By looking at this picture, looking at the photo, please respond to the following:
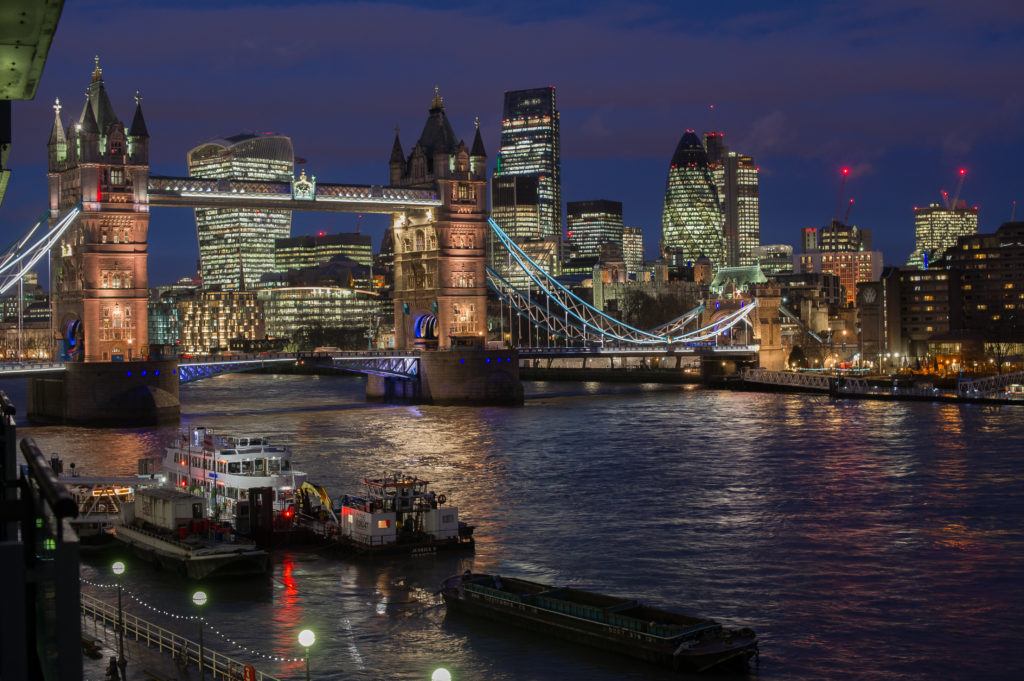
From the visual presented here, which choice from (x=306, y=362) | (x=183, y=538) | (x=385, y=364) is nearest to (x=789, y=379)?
(x=385, y=364)

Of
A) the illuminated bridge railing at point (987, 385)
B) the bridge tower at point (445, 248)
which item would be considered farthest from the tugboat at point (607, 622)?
the illuminated bridge railing at point (987, 385)

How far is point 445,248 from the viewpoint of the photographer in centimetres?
9688

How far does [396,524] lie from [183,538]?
5.87 m

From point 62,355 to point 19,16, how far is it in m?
80.3

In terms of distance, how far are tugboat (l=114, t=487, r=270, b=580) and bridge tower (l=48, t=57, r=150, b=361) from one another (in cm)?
4135

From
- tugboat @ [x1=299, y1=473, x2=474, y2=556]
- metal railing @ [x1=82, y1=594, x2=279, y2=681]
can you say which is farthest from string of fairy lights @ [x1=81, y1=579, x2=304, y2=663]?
tugboat @ [x1=299, y1=473, x2=474, y2=556]

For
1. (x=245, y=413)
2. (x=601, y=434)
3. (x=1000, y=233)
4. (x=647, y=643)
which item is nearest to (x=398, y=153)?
(x=245, y=413)

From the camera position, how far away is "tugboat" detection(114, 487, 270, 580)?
34.9 m

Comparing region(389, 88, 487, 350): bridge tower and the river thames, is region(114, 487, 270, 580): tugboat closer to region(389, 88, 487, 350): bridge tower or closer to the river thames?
the river thames

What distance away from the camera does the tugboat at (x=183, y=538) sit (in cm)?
3491

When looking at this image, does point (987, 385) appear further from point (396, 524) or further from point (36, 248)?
point (396, 524)

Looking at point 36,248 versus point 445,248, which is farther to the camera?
point 445,248

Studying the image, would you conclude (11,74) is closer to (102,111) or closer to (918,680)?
(918,680)

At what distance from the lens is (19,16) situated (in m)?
6.32
